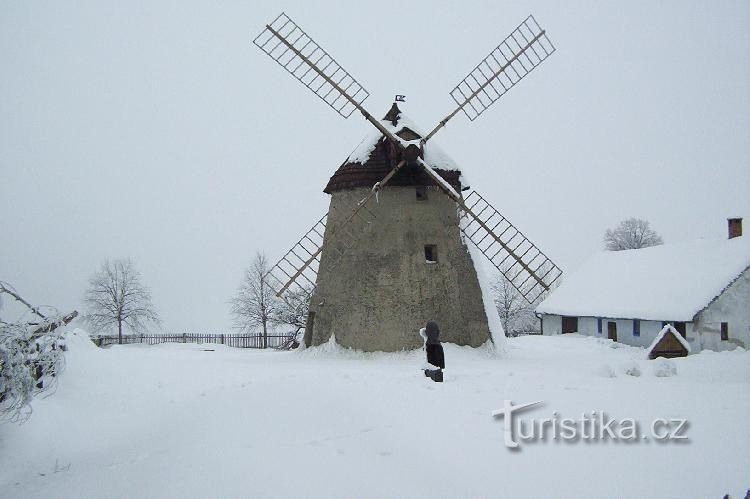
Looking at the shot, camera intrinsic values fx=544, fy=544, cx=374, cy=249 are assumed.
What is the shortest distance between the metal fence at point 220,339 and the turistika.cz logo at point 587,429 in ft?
77.3

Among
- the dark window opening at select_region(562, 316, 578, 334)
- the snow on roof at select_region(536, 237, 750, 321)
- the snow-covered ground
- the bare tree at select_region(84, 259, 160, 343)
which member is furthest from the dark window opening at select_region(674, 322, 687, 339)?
the bare tree at select_region(84, 259, 160, 343)

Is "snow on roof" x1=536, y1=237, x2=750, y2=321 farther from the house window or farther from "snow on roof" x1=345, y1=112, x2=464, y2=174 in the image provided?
"snow on roof" x1=345, y1=112, x2=464, y2=174

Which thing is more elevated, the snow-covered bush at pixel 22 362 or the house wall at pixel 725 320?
the snow-covered bush at pixel 22 362

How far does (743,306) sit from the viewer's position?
70.8 ft

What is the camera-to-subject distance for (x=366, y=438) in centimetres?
694

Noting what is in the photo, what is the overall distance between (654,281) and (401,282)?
51.3ft

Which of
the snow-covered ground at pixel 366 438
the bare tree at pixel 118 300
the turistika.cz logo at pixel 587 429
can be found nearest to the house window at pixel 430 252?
the snow-covered ground at pixel 366 438

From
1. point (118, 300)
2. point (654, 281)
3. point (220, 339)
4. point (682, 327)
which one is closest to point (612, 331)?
point (654, 281)

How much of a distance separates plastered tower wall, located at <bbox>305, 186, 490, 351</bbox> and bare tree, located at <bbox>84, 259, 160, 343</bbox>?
23173 mm

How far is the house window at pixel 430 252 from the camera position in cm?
1634

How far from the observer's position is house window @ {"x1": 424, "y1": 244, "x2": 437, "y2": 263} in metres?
16.3

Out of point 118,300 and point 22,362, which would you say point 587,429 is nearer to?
point 22,362

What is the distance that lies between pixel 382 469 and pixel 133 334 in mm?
33908

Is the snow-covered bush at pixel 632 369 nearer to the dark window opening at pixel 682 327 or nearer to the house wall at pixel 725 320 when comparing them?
the house wall at pixel 725 320
